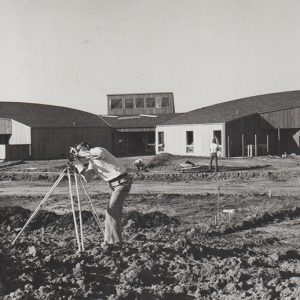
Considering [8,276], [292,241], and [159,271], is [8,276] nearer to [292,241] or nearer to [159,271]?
[159,271]

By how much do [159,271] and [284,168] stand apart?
19944 millimetres

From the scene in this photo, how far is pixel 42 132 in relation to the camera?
39281mm

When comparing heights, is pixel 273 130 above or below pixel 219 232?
above

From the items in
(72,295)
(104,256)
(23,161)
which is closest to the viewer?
(72,295)

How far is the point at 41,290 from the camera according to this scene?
7.00m

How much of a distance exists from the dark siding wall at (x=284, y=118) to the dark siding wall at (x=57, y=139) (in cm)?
1416

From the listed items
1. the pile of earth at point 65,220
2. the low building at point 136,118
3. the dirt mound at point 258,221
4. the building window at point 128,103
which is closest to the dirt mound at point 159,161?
the low building at point 136,118

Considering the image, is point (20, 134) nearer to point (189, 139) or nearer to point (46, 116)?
point (46, 116)

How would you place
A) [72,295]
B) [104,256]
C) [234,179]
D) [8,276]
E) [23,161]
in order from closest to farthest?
1. [72,295]
2. [8,276]
3. [104,256]
4. [234,179]
5. [23,161]

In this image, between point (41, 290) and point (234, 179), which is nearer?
point (41, 290)

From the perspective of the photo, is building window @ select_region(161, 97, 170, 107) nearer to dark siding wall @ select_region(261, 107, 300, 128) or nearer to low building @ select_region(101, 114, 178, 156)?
low building @ select_region(101, 114, 178, 156)

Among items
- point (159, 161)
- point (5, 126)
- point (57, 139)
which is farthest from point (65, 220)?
point (5, 126)

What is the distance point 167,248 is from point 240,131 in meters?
26.7

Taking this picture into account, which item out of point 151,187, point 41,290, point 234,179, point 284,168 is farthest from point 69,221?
point 284,168
